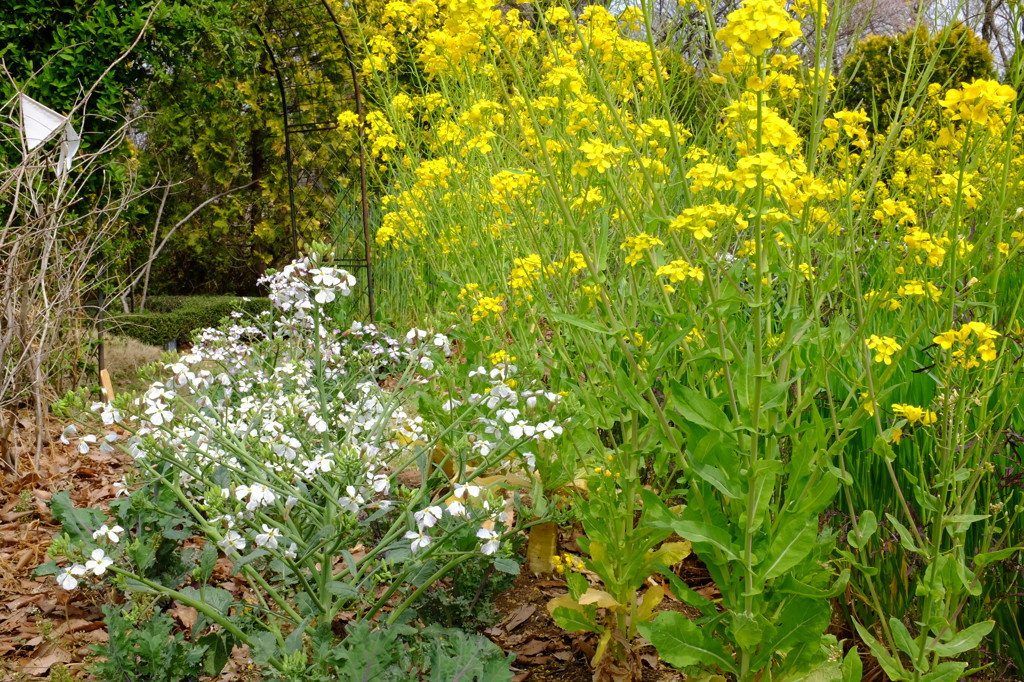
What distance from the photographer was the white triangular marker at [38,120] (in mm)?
3973

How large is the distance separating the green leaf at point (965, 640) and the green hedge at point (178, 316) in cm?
502

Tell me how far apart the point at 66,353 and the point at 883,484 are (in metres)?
3.94

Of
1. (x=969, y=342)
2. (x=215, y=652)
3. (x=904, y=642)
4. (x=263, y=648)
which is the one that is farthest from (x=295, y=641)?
(x=969, y=342)

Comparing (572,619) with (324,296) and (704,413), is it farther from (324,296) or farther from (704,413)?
(324,296)

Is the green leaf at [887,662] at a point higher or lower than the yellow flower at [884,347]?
lower

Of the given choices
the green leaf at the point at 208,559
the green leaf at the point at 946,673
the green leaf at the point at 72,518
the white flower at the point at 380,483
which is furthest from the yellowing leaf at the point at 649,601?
the green leaf at the point at 72,518

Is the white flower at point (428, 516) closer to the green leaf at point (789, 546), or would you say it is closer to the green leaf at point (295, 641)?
the green leaf at point (295, 641)

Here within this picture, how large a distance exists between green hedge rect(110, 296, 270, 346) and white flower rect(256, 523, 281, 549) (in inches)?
161

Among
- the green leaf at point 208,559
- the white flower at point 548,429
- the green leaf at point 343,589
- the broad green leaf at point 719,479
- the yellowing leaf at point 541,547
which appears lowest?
the yellowing leaf at point 541,547

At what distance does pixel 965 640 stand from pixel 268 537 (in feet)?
5.23

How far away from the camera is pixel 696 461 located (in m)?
1.92

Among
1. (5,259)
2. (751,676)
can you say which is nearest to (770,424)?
(751,676)

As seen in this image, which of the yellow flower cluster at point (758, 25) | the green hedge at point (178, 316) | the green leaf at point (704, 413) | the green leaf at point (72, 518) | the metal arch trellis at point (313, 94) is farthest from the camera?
the metal arch trellis at point (313, 94)

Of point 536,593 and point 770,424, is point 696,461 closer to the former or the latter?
point 770,424
